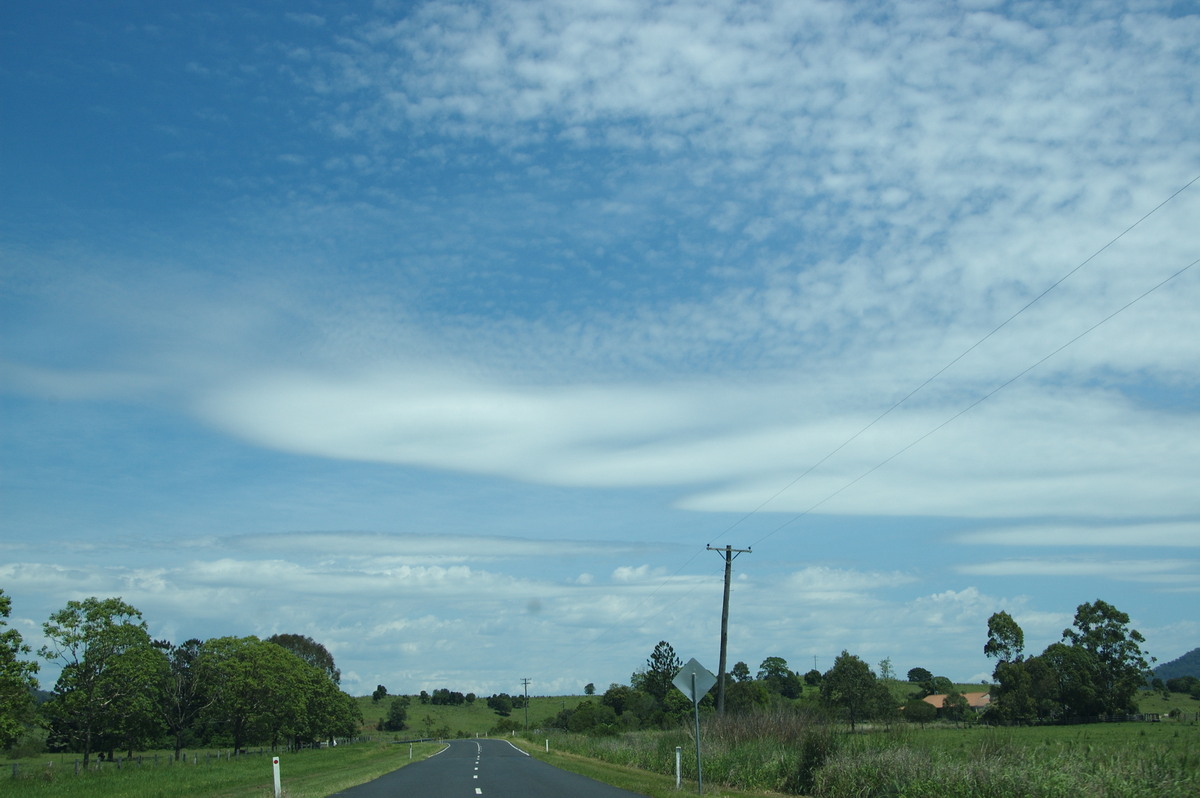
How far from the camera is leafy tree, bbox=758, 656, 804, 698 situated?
12694cm

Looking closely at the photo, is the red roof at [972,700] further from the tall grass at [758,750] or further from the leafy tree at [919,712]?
the tall grass at [758,750]

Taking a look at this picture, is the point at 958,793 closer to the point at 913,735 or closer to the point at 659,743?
the point at 913,735

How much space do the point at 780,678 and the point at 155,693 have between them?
3767 inches

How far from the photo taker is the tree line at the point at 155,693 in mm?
43969

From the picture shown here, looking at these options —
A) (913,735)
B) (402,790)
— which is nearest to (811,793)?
(913,735)

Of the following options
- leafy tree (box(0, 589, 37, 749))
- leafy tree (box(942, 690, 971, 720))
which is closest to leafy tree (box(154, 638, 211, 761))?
leafy tree (box(0, 589, 37, 749))

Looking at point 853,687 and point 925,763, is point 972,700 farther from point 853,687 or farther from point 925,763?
point 925,763

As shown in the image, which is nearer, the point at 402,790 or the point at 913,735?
the point at 913,735

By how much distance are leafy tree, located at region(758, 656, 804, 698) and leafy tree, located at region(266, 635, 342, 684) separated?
63230mm

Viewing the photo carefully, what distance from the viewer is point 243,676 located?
64000mm

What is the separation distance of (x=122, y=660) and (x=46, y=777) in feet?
32.8

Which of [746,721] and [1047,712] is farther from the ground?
[746,721]

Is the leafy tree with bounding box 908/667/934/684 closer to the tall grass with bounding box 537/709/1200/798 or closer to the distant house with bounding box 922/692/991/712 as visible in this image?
the distant house with bounding box 922/692/991/712

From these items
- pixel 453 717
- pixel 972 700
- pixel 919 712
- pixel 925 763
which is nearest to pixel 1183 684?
pixel 972 700
